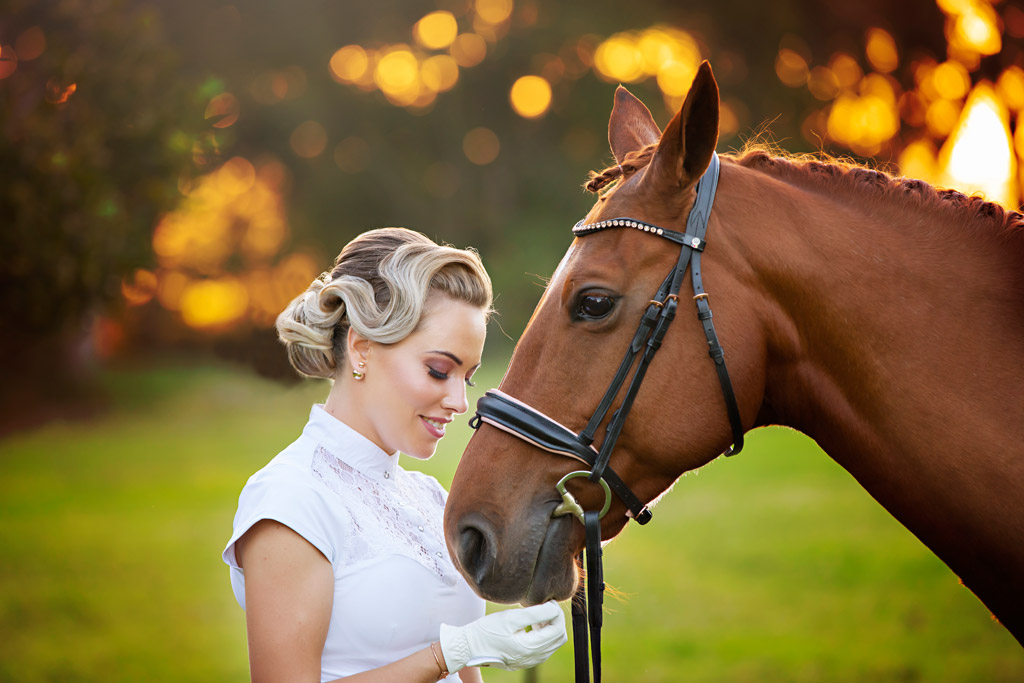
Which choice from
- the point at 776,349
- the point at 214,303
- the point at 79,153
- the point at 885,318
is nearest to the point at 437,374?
the point at 776,349

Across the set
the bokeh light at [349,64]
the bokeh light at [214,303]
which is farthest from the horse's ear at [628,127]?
the bokeh light at [349,64]

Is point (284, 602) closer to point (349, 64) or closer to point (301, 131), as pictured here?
point (301, 131)

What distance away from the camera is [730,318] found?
6.14 feet

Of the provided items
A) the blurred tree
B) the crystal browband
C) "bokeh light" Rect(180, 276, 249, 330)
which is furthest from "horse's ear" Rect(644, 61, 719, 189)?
"bokeh light" Rect(180, 276, 249, 330)

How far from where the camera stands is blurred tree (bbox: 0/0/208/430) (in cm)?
793

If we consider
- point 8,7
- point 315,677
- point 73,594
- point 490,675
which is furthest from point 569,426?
point 8,7

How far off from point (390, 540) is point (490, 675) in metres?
5.63

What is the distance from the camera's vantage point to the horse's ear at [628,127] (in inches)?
94.2

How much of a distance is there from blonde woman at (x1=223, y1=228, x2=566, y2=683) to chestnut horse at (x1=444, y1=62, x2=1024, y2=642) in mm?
209

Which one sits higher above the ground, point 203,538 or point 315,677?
point 315,677

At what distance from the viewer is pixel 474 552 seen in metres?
1.88

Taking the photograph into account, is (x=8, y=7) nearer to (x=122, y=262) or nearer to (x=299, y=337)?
(x=122, y=262)

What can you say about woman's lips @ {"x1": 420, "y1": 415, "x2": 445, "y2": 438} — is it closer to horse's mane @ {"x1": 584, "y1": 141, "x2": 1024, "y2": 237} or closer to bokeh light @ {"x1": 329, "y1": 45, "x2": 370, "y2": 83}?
horse's mane @ {"x1": 584, "y1": 141, "x2": 1024, "y2": 237}

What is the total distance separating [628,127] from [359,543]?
1575 mm
